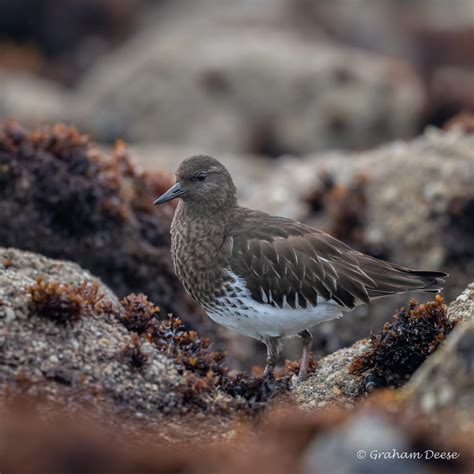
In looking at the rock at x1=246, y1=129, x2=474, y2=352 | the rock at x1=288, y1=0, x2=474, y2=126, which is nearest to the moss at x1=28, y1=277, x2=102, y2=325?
the rock at x1=246, y1=129, x2=474, y2=352

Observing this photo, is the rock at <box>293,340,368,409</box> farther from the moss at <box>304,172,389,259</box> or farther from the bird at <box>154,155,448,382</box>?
the moss at <box>304,172,389,259</box>

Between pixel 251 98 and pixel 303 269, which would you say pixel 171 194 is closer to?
pixel 303 269

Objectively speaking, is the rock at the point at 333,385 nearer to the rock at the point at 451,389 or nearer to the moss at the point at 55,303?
the rock at the point at 451,389

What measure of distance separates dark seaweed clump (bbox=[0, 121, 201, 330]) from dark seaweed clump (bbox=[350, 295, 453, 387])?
3210 millimetres

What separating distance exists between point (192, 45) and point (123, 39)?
552 centimetres

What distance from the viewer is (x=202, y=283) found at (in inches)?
285

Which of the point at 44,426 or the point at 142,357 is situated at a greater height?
the point at 142,357

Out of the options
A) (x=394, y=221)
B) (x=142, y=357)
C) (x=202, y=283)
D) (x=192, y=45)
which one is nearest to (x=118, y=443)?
(x=142, y=357)

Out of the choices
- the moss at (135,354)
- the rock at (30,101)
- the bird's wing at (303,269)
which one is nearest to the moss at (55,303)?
the moss at (135,354)

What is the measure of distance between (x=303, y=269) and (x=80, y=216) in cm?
276

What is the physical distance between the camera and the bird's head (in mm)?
7805

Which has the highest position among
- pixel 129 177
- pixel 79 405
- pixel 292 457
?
pixel 129 177

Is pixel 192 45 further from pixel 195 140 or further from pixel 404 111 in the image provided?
pixel 404 111

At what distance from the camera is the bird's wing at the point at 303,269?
7152 mm
